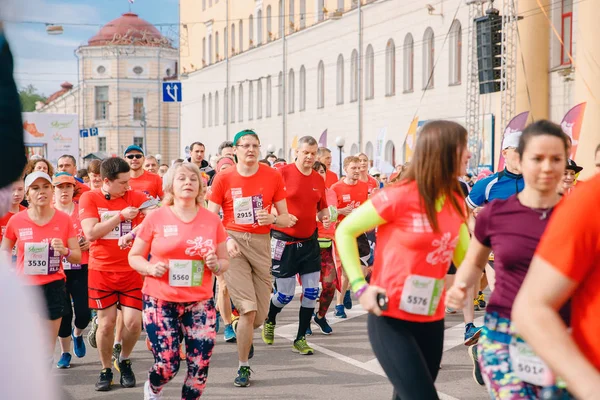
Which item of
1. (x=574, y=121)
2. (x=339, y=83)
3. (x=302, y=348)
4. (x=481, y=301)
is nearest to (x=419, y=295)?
(x=302, y=348)

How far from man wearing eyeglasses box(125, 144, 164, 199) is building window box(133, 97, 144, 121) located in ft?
290

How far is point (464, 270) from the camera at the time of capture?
3986mm

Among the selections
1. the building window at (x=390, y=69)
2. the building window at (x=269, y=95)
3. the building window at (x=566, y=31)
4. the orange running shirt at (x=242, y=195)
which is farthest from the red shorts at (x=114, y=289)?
the building window at (x=269, y=95)

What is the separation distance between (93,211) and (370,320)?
3.89 m

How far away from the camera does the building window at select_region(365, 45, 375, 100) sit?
4128 centimetres

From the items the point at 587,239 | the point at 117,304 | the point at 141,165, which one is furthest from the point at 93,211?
the point at 587,239

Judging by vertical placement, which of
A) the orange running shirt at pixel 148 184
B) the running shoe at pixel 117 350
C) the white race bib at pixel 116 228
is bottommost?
the running shoe at pixel 117 350

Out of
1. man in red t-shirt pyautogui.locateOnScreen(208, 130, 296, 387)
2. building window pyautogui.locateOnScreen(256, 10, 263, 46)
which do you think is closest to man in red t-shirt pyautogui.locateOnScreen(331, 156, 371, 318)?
man in red t-shirt pyautogui.locateOnScreen(208, 130, 296, 387)

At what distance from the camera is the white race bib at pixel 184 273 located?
234 inches

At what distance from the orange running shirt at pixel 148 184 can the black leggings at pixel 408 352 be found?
6163 millimetres

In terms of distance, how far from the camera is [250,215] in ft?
27.3

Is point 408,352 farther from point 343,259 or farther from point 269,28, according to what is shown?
point 269,28

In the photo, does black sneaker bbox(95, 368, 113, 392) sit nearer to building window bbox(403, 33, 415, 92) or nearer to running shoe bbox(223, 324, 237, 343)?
running shoe bbox(223, 324, 237, 343)

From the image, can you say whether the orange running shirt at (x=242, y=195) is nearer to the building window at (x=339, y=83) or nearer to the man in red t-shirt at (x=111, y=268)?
the man in red t-shirt at (x=111, y=268)
